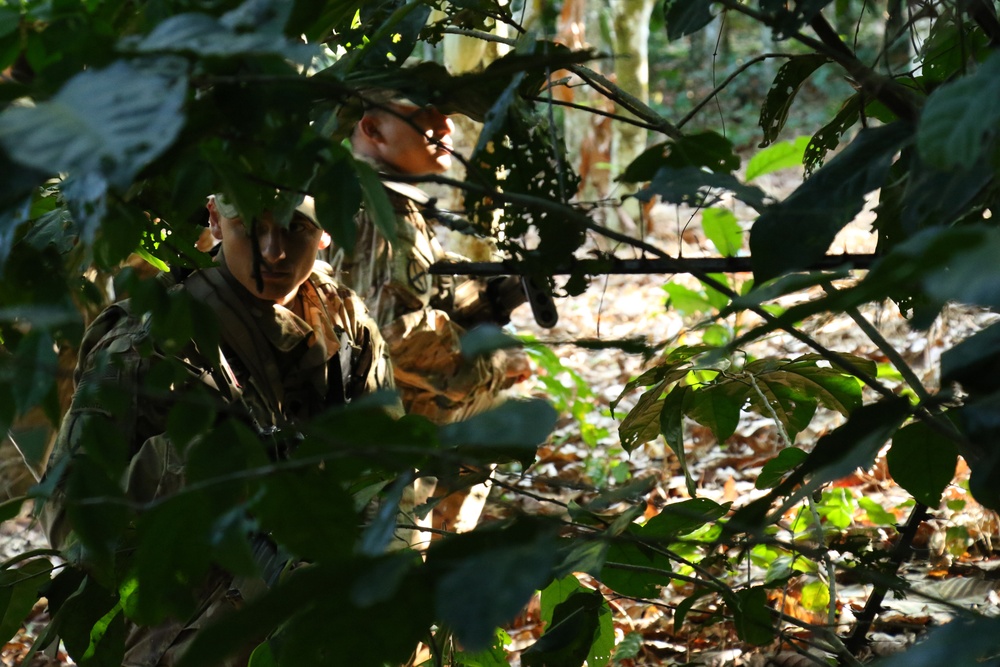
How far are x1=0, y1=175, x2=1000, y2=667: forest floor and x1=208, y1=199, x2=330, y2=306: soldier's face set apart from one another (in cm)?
62

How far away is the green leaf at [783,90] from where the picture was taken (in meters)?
1.05

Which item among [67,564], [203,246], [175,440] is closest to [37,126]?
[175,440]

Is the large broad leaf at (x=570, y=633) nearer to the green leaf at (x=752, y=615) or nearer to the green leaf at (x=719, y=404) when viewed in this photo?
the green leaf at (x=752, y=615)

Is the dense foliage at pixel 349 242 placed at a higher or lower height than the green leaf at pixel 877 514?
higher

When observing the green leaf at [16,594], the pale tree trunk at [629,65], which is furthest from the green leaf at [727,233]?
the pale tree trunk at [629,65]

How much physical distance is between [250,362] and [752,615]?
1.42 m

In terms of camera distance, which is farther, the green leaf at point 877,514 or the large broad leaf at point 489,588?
the green leaf at point 877,514

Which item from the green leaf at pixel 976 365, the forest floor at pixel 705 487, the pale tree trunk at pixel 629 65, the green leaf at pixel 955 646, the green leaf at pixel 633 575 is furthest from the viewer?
the pale tree trunk at pixel 629 65

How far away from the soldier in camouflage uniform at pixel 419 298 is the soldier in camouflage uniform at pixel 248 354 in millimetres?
529

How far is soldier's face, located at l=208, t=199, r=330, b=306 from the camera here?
6.30 feet

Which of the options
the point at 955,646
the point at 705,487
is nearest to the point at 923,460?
the point at 955,646

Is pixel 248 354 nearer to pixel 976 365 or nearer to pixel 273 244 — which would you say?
pixel 273 244

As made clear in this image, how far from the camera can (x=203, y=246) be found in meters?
3.14

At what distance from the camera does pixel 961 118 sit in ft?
1.60
